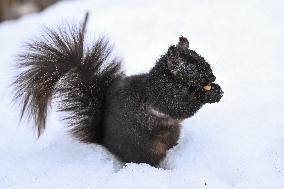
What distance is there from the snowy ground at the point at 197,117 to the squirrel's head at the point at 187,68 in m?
0.48

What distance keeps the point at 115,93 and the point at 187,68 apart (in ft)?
1.96

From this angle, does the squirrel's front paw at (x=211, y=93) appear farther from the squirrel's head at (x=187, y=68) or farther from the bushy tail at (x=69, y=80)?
the bushy tail at (x=69, y=80)

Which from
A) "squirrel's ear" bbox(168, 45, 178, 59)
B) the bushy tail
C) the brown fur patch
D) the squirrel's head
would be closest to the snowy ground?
the brown fur patch

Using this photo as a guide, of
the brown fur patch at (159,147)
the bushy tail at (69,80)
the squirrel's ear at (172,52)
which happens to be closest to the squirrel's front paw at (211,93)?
the squirrel's ear at (172,52)

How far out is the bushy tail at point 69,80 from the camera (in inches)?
157

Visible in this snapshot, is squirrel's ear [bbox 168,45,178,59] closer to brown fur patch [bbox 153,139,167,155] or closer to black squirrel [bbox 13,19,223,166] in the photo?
black squirrel [bbox 13,19,223,166]

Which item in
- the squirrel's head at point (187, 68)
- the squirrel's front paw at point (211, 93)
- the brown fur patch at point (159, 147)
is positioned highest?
the squirrel's head at point (187, 68)

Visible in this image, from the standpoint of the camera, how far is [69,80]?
400 cm

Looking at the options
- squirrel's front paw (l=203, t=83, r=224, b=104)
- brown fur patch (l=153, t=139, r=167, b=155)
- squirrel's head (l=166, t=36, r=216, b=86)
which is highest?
squirrel's head (l=166, t=36, r=216, b=86)

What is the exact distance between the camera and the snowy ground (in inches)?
139

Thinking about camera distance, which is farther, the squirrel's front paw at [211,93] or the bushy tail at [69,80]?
the bushy tail at [69,80]

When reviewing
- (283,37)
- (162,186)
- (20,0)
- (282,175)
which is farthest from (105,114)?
(20,0)

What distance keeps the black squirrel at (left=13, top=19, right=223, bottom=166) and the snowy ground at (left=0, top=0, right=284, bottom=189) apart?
16cm

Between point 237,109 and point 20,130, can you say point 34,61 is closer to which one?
point 20,130
